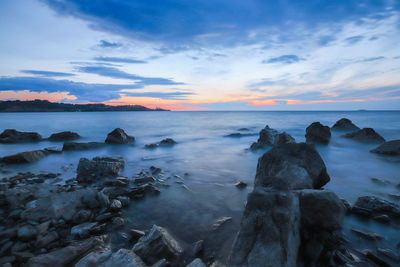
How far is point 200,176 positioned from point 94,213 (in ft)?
14.0

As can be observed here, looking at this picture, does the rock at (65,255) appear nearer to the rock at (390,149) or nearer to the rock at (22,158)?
the rock at (22,158)

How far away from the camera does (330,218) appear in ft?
11.5

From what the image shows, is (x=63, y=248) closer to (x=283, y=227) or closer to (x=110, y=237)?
(x=110, y=237)

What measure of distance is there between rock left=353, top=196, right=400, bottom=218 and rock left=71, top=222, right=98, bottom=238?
5983mm

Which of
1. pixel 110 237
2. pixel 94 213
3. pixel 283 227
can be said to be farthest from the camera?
pixel 94 213

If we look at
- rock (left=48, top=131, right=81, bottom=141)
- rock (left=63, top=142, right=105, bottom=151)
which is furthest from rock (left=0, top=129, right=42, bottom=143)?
rock (left=63, top=142, right=105, bottom=151)

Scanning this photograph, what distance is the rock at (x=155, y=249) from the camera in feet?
10.7

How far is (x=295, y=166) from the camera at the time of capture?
5.12m

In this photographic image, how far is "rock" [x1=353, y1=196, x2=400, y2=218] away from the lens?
4618mm

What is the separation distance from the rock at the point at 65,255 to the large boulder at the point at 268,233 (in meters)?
2.52

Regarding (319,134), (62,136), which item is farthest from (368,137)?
(62,136)

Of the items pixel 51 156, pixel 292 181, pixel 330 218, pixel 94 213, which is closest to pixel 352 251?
pixel 330 218

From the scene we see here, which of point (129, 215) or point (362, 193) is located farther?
point (362, 193)

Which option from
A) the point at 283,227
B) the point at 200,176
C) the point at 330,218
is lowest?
the point at 200,176
